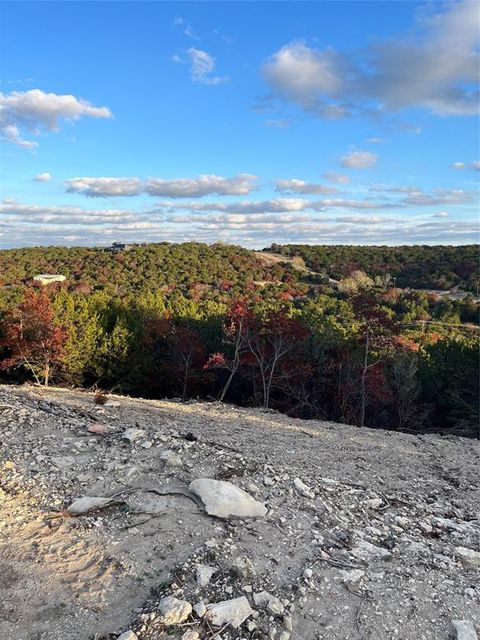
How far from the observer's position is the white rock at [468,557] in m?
3.99

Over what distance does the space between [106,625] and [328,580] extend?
1582 millimetres

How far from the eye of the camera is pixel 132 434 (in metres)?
5.86

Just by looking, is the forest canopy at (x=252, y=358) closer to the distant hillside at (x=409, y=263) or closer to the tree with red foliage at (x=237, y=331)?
the tree with red foliage at (x=237, y=331)

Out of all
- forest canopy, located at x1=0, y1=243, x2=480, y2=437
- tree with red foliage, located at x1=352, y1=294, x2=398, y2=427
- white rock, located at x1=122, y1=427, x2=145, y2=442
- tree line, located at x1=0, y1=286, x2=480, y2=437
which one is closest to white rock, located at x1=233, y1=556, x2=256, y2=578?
white rock, located at x1=122, y1=427, x2=145, y2=442

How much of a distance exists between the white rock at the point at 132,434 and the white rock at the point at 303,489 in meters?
2.04

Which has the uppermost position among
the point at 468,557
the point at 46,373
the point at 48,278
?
the point at 48,278

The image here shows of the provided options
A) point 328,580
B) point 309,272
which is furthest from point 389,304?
point 328,580

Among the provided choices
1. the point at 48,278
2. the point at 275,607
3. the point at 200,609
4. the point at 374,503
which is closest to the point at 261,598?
the point at 275,607

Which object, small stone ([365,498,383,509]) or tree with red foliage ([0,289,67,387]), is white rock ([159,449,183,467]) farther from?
tree with red foliage ([0,289,67,387])

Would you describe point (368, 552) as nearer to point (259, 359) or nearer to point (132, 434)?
point (132, 434)

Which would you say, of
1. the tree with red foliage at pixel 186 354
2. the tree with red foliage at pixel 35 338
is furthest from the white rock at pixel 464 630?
the tree with red foliage at pixel 35 338

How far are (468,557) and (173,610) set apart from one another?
266 cm

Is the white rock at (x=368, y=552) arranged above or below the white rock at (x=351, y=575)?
below

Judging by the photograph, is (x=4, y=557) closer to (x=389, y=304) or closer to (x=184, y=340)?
(x=184, y=340)
